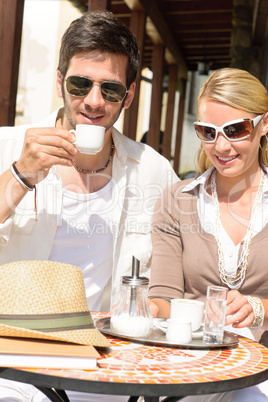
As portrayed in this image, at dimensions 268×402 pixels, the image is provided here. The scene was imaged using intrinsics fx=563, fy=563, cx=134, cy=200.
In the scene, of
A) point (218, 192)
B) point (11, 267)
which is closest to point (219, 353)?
point (11, 267)

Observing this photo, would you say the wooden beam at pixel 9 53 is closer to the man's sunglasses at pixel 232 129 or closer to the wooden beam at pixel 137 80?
the man's sunglasses at pixel 232 129

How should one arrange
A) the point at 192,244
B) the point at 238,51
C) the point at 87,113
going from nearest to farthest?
the point at 192,244 → the point at 87,113 → the point at 238,51

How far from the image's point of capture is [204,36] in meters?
10.3

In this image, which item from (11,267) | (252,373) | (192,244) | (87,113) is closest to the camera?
(252,373)

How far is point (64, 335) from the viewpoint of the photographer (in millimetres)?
1398

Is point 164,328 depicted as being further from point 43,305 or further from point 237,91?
point 237,91

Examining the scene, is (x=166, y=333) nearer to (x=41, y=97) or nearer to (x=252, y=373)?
(x=252, y=373)

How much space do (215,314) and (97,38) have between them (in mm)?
1516

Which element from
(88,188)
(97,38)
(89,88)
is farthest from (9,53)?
(88,188)

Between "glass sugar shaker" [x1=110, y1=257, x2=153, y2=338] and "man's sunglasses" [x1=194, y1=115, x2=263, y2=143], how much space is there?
89cm

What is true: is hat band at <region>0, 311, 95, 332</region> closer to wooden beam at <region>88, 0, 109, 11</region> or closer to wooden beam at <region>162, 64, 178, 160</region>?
wooden beam at <region>88, 0, 109, 11</region>

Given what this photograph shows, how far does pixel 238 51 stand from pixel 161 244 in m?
5.99

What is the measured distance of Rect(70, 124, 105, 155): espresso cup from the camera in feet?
6.60

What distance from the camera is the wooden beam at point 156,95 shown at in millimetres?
8773
